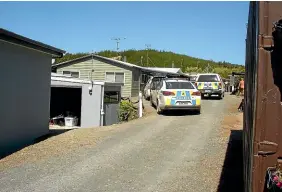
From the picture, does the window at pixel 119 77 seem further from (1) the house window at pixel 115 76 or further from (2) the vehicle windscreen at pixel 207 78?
(2) the vehicle windscreen at pixel 207 78

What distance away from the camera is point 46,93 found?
14.1m


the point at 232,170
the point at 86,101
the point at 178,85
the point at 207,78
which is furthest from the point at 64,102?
the point at 232,170

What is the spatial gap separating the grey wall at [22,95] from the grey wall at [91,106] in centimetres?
710

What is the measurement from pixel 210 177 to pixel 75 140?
563 cm

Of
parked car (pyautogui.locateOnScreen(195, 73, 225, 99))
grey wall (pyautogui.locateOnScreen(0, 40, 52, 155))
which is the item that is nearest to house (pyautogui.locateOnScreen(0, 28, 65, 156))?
grey wall (pyautogui.locateOnScreen(0, 40, 52, 155))

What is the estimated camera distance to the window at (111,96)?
22955mm

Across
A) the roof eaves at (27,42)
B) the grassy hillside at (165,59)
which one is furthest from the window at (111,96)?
the grassy hillside at (165,59)

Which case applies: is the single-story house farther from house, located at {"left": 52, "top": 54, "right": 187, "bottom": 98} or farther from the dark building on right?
the dark building on right

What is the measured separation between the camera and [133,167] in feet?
27.6

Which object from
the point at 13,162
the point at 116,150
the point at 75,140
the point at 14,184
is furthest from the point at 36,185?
Answer: the point at 75,140

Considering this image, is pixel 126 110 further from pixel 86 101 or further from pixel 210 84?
pixel 210 84

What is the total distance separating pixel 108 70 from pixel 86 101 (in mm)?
11577

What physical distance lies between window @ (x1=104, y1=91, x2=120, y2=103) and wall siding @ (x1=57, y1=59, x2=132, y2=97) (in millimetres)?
6757

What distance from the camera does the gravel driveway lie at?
7.09 metres
